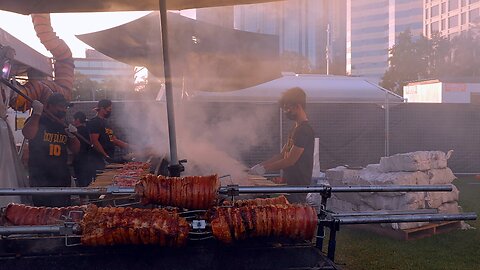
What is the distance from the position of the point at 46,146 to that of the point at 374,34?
335 feet

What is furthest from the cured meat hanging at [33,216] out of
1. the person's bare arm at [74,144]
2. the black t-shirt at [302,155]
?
the person's bare arm at [74,144]

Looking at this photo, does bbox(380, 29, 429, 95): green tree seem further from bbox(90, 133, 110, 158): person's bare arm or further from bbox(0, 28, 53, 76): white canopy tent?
bbox(90, 133, 110, 158): person's bare arm

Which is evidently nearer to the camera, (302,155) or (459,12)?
(302,155)

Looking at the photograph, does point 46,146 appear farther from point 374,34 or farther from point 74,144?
point 374,34

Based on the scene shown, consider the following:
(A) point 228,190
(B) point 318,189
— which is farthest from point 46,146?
(B) point 318,189

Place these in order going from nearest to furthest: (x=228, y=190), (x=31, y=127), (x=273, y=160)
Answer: (x=228, y=190) → (x=273, y=160) → (x=31, y=127)

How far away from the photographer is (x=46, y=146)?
227 inches

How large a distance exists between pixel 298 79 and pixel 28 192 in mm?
12144

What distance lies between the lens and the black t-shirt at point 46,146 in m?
5.77

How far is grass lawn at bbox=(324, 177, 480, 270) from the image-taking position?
565 cm

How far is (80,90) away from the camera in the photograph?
95.2 ft

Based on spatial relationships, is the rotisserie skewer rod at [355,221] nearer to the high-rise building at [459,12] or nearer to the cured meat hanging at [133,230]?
the cured meat hanging at [133,230]

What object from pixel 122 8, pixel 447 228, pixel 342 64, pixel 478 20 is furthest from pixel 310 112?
pixel 342 64

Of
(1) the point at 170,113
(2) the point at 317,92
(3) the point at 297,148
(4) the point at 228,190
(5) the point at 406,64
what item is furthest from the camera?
(5) the point at 406,64
